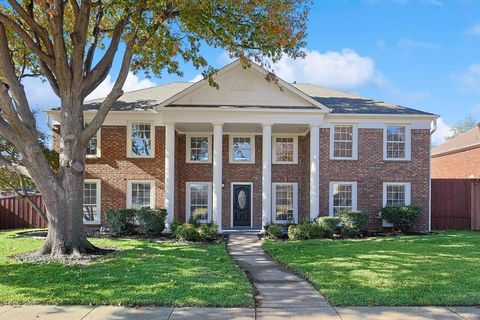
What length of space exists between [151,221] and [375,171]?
9752mm

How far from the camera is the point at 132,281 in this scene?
747cm

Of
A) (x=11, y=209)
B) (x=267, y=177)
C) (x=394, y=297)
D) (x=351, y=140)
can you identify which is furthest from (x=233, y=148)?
(x=394, y=297)

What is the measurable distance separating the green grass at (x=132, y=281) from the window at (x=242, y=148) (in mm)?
8366

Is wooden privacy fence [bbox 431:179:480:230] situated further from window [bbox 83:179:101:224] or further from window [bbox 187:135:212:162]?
window [bbox 83:179:101:224]

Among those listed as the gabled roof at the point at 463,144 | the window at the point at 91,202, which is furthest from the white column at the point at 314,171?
the gabled roof at the point at 463,144

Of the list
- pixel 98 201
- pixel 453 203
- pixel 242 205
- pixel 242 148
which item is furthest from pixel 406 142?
pixel 98 201

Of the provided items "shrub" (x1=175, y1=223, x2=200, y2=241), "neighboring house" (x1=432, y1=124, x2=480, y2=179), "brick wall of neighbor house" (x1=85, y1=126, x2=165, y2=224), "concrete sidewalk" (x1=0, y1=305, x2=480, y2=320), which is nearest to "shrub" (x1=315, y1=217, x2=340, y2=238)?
"shrub" (x1=175, y1=223, x2=200, y2=241)

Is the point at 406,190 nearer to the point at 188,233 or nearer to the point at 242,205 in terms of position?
the point at 242,205

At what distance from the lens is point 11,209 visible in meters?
18.8

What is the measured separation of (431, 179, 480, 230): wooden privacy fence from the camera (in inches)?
741

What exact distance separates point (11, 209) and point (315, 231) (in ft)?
45.6

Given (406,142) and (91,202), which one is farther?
Answer: (406,142)

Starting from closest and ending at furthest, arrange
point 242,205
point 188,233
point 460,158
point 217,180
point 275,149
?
point 188,233 → point 217,180 → point 242,205 → point 275,149 → point 460,158

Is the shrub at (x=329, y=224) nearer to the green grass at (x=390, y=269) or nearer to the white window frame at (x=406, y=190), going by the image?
the green grass at (x=390, y=269)
